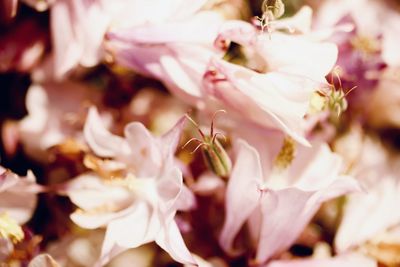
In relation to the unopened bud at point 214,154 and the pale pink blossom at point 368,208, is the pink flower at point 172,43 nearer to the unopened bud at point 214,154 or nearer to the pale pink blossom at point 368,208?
the unopened bud at point 214,154

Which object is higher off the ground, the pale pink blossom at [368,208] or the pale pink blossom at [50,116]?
the pale pink blossom at [50,116]

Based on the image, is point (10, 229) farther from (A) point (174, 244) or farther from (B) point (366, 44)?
(B) point (366, 44)

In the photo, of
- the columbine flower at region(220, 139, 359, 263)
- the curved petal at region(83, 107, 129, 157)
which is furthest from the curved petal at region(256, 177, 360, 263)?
the curved petal at region(83, 107, 129, 157)

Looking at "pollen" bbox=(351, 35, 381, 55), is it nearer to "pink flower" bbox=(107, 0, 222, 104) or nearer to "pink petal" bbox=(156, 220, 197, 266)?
"pink flower" bbox=(107, 0, 222, 104)

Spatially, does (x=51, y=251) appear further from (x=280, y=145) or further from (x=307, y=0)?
(x=307, y=0)

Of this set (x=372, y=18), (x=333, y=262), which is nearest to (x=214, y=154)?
(x=333, y=262)

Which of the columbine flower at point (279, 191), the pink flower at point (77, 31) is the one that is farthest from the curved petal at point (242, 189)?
the pink flower at point (77, 31)

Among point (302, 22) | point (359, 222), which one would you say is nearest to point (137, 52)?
point (302, 22)
